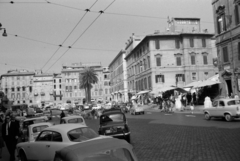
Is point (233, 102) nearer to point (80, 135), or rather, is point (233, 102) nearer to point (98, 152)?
point (80, 135)

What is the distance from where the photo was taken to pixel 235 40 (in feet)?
86.1

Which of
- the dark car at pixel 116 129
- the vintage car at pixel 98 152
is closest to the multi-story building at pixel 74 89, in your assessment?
the dark car at pixel 116 129

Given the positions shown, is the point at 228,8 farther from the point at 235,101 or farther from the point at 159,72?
the point at 159,72

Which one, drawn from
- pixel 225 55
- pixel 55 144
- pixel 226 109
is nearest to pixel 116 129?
pixel 55 144

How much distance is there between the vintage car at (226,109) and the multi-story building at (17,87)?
335ft

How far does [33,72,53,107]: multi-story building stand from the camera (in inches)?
4254

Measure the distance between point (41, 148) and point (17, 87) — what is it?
110716mm

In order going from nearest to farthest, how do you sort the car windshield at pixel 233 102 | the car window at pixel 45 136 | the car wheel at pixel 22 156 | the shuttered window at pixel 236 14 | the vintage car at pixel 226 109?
the car window at pixel 45 136 < the car wheel at pixel 22 156 < the vintage car at pixel 226 109 < the car windshield at pixel 233 102 < the shuttered window at pixel 236 14

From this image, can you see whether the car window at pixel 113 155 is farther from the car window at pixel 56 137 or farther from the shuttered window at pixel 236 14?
the shuttered window at pixel 236 14

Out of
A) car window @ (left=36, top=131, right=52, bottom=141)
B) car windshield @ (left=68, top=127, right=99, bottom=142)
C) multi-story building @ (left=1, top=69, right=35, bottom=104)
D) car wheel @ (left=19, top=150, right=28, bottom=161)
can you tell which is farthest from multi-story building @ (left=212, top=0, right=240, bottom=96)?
multi-story building @ (left=1, top=69, right=35, bottom=104)

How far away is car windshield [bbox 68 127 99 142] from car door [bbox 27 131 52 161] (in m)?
0.84

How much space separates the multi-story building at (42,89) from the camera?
108 meters

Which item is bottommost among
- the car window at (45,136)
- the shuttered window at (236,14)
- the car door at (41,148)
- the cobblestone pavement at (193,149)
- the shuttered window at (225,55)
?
the cobblestone pavement at (193,149)

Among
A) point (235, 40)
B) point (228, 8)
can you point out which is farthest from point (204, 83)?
point (228, 8)
